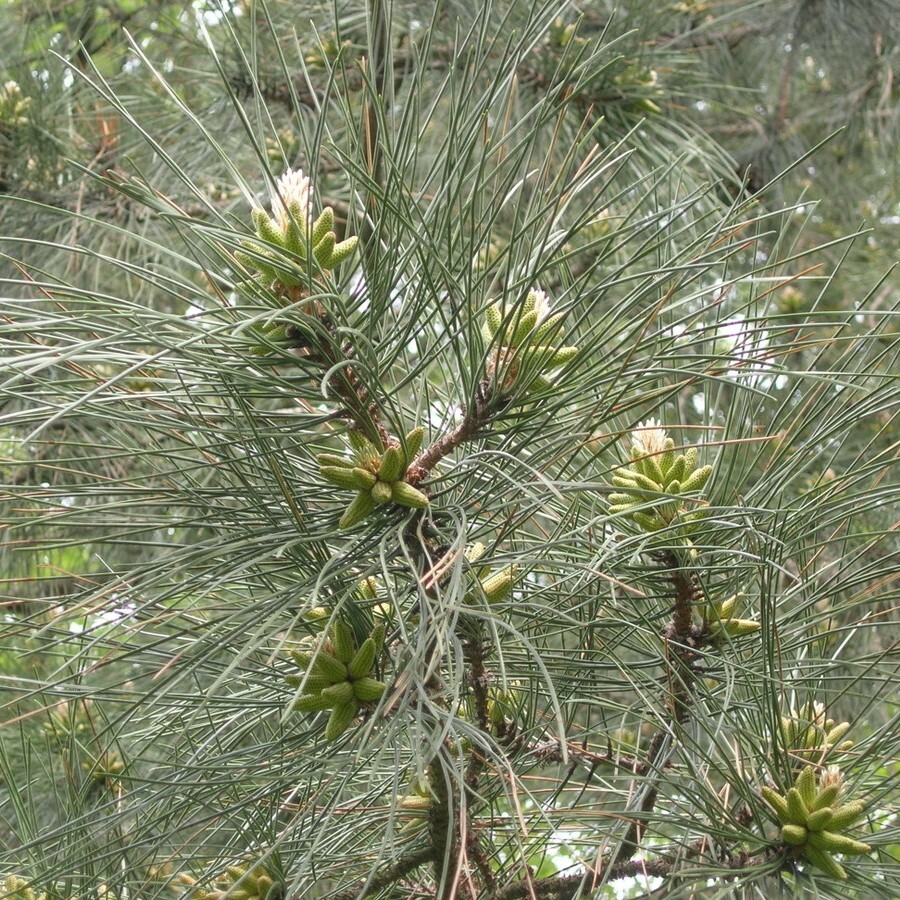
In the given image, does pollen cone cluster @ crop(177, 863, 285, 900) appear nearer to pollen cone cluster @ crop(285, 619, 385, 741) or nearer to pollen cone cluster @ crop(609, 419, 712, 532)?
pollen cone cluster @ crop(285, 619, 385, 741)

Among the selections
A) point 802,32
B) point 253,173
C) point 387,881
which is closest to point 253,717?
point 387,881

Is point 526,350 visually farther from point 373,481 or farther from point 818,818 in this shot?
point 818,818

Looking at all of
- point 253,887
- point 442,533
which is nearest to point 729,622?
point 442,533

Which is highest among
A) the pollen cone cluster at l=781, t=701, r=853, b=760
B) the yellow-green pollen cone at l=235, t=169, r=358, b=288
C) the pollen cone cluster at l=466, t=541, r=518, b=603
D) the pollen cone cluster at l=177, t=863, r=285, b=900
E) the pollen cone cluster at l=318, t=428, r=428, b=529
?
the yellow-green pollen cone at l=235, t=169, r=358, b=288

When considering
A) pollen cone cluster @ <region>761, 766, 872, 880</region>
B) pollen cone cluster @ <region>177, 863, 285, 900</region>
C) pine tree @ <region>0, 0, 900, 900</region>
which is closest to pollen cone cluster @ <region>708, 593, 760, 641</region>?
pine tree @ <region>0, 0, 900, 900</region>

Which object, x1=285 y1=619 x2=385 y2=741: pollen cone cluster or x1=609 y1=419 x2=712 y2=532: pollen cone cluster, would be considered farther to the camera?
x1=609 y1=419 x2=712 y2=532: pollen cone cluster

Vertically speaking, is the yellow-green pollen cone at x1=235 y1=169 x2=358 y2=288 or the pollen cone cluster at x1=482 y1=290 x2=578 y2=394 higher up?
the yellow-green pollen cone at x1=235 y1=169 x2=358 y2=288

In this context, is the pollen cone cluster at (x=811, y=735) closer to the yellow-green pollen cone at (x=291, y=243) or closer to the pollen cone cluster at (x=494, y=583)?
the pollen cone cluster at (x=494, y=583)
